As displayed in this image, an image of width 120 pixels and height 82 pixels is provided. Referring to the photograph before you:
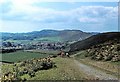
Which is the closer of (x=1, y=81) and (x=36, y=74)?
(x=1, y=81)

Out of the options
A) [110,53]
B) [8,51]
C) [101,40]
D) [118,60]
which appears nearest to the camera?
[118,60]

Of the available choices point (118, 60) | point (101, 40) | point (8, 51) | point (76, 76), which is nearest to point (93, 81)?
point (76, 76)

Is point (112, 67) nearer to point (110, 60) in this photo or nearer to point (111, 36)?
point (110, 60)

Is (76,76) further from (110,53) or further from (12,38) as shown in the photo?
(12,38)

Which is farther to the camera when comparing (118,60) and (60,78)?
(118,60)

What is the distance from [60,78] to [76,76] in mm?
1987

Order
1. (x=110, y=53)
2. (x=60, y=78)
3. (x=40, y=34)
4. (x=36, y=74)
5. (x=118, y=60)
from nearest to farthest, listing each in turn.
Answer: (x=60, y=78)
(x=36, y=74)
(x=118, y=60)
(x=110, y=53)
(x=40, y=34)

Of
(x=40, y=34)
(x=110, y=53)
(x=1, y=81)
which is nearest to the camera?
(x=1, y=81)

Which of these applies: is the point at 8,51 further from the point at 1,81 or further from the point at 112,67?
the point at 1,81

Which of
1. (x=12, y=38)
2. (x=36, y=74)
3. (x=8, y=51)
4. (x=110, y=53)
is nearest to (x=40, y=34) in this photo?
(x=12, y=38)

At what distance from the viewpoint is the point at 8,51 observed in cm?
8344

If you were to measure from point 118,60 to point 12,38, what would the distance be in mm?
106794

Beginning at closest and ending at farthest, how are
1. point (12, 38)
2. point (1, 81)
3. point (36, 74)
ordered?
point (1, 81)
point (36, 74)
point (12, 38)

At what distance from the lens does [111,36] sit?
78.5 meters
